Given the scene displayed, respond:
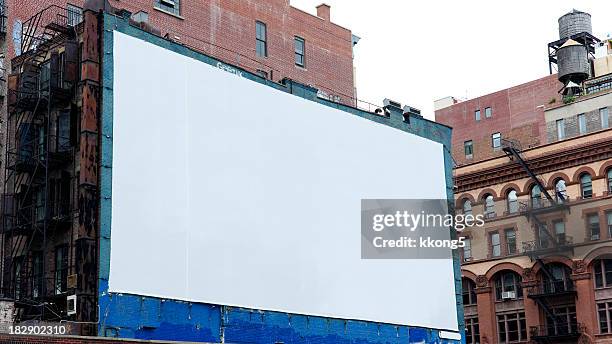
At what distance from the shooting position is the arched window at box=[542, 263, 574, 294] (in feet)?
215

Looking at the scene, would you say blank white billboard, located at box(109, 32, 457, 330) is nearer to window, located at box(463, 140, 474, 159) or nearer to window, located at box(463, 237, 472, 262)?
window, located at box(463, 237, 472, 262)

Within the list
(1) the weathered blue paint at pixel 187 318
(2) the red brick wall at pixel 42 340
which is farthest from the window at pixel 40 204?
(2) the red brick wall at pixel 42 340

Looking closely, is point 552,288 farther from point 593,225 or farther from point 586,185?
point 586,185

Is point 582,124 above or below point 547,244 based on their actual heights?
above

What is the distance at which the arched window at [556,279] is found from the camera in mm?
65438

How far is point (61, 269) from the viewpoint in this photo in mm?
37625

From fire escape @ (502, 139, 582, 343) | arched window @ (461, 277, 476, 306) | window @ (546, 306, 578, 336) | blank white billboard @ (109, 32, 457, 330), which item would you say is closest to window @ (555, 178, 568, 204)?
fire escape @ (502, 139, 582, 343)

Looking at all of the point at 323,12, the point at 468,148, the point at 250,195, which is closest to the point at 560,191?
the point at 468,148

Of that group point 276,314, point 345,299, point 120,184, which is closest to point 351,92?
point 345,299

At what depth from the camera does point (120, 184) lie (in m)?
36.8

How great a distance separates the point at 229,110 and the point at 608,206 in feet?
109

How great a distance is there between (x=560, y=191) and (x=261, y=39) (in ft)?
83.7

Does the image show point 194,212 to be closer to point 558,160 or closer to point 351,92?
point 351,92
